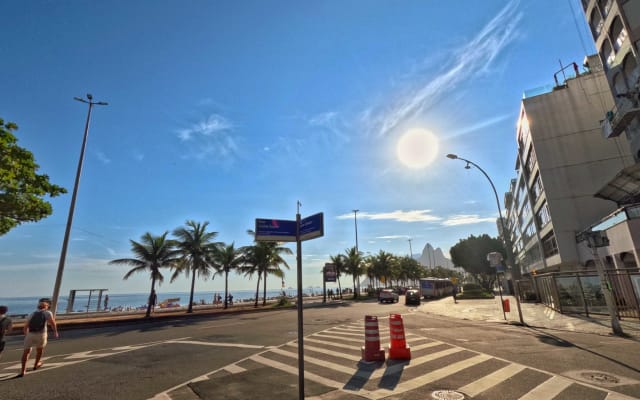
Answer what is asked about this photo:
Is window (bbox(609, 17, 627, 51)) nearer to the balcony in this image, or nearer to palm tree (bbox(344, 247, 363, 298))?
the balcony

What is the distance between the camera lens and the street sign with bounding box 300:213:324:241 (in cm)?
455

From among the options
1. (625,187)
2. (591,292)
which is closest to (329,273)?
(591,292)

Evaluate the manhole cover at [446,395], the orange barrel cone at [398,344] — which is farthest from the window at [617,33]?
the manhole cover at [446,395]

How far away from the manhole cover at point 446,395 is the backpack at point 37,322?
9613 millimetres

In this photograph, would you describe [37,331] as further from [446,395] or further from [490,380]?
[490,380]

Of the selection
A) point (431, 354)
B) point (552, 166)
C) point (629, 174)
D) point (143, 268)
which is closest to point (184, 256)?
point (143, 268)

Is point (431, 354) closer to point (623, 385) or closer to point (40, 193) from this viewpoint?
point (623, 385)

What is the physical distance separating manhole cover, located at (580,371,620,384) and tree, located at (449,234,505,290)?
67.2m

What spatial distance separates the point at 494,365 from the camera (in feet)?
22.9

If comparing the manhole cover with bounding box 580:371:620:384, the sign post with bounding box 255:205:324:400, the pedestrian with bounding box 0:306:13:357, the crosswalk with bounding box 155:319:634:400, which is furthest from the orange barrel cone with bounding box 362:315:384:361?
the pedestrian with bounding box 0:306:13:357

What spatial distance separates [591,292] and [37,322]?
24.6 metres

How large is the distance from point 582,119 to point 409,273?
224ft

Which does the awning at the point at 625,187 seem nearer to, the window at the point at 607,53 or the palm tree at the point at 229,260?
the window at the point at 607,53

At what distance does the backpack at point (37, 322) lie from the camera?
7.48 metres
